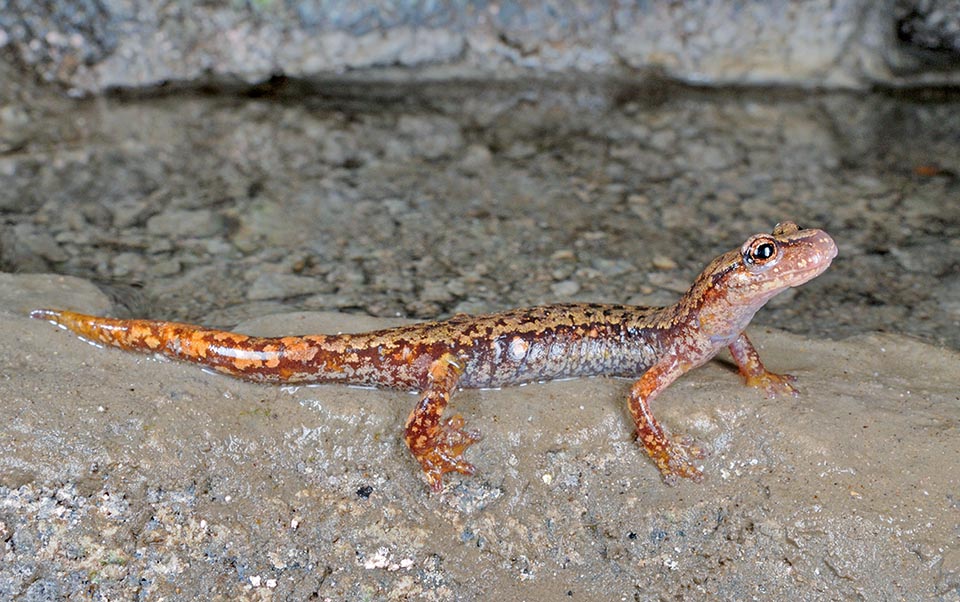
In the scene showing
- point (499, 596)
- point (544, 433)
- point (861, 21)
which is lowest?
point (499, 596)

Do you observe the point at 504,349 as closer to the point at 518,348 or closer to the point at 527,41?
the point at 518,348

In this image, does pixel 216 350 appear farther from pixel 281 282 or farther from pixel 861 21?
pixel 861 21

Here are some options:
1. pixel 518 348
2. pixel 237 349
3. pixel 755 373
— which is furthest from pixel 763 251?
pixel 237 349

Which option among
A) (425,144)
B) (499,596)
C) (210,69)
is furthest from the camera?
(210,69)

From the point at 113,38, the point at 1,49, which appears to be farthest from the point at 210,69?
the point at 1,49

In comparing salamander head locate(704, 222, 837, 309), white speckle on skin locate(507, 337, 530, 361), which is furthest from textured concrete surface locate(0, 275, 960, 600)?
salamander head locate(704, 222, 837, 309)

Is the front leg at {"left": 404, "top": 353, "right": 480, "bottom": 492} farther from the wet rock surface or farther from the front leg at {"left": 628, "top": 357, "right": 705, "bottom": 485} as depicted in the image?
the wet rock surface
